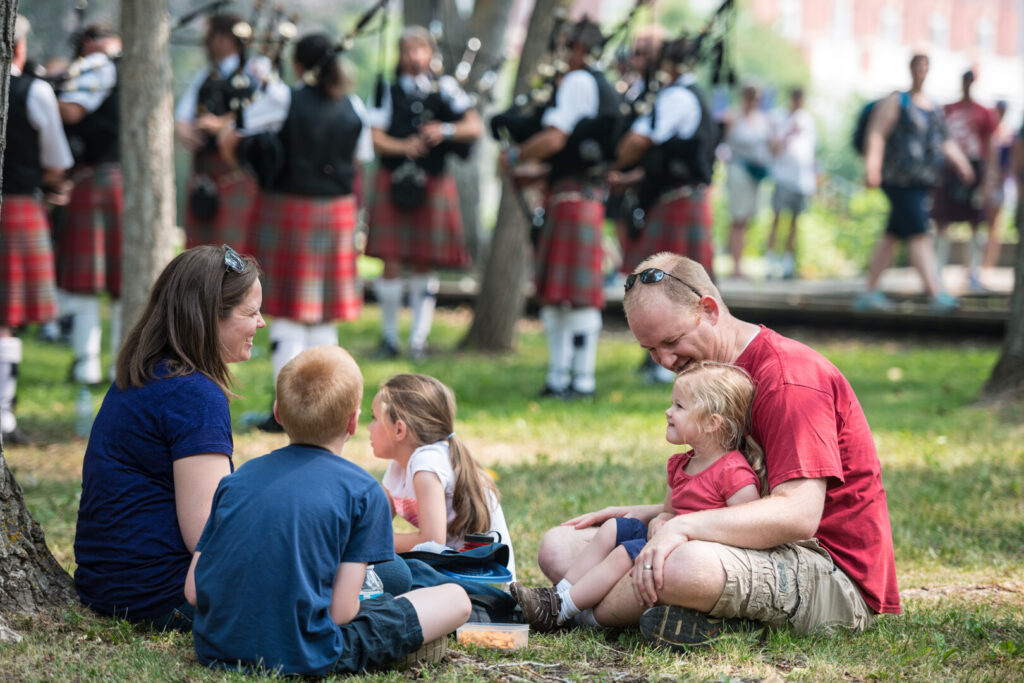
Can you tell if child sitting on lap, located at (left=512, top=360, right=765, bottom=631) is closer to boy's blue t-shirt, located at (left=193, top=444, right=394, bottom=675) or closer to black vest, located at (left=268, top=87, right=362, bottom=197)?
boy's blue t-shirt, located at (left=193, top=444, right=394, bottom=675)

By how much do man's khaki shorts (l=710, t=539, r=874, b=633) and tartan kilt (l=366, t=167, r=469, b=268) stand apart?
529 cm

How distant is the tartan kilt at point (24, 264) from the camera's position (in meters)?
5.33

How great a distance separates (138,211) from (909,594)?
3506 mm

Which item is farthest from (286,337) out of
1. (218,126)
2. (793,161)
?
(793,161)

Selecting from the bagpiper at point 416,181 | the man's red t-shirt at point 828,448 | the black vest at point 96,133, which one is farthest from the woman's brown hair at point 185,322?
the bagpiper at point 416,181

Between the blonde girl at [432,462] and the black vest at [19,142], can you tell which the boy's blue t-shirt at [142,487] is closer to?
the blonde girl at [432,462]

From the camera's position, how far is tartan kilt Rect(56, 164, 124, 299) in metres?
6.39

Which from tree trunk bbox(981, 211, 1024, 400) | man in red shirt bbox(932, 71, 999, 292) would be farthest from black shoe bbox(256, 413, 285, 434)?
man in red shirt bbox(932, 71, 999, 292)

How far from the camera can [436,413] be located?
3201 mm

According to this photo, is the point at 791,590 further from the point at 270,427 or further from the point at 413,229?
the point at 413,229

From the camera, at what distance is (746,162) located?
12.0m

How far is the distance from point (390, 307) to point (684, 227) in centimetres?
215

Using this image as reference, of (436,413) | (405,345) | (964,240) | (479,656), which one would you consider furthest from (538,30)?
(964,240)

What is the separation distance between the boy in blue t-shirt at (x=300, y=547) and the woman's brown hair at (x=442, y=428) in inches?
23.2
